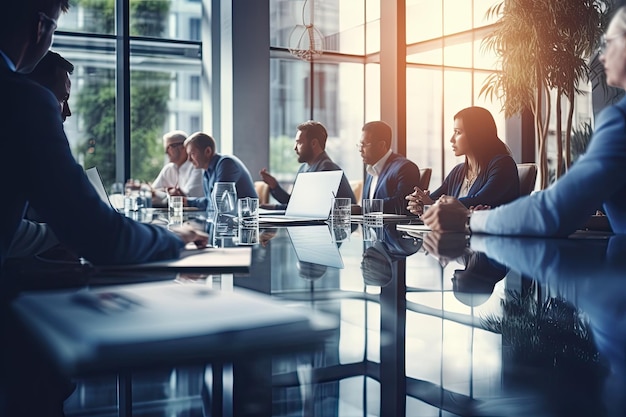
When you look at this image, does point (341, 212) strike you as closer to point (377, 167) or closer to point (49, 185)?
point (49, 185)

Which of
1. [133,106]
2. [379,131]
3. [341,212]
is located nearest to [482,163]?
[341,212]

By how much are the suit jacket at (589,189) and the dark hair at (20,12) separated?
44.8 inches

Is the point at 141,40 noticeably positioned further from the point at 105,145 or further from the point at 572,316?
the point at 572,316

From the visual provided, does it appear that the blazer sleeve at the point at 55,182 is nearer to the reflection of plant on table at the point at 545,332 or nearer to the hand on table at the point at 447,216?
the reflection of plant on table at the point at 545,332

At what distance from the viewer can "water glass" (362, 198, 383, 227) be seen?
254cm

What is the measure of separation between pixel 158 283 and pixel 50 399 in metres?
0.38

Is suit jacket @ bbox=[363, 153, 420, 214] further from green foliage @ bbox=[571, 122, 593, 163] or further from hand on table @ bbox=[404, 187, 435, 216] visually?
green foliage @ bbox=[571, 122, 593, 163]

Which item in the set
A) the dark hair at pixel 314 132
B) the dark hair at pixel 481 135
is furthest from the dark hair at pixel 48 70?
the dark hair at pixel 314 132

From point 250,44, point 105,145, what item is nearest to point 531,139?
point 250,44

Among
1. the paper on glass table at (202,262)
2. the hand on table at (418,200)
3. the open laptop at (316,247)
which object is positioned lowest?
the open laptop at (316,247)

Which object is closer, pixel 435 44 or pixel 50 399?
pixel 50 399

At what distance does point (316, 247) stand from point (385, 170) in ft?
8.87

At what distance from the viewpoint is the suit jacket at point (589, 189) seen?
4.61 ft

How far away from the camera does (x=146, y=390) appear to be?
407 mm
